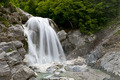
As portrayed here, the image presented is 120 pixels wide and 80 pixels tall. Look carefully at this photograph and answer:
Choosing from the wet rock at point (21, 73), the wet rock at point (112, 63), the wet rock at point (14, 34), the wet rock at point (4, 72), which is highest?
the wet rock at point (14, 34)

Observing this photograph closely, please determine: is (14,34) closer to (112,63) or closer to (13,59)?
(13,59)

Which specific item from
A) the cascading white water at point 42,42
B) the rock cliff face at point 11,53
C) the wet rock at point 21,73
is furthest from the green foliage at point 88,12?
the wet rock at point 21,73

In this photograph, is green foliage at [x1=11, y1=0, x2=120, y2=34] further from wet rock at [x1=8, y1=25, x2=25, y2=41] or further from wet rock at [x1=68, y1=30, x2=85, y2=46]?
wet rock at [x1=8, y1=25, x2=25, y2=41]

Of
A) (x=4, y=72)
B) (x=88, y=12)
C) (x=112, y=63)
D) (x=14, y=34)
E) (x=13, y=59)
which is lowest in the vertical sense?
(x=112, y=63)

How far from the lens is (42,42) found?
1861 cm

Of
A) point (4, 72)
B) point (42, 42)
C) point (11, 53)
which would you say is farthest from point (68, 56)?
point (4, 72)

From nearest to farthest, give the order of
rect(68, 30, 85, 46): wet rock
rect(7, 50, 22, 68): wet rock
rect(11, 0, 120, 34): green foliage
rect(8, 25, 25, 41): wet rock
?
rect(7, 50, 22, 68): wet rock < rect(8, 25, 25, 41): wet rock < rect(68, 30, 85, 46): wet rock < rect(11, 0, 120, 34): green foliage

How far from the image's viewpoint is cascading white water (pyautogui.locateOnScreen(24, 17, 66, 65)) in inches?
676

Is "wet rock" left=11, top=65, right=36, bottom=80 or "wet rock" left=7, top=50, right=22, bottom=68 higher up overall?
"wet rock" left=7, top=50, right=22, bottom=68

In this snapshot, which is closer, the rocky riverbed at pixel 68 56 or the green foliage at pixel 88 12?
the rocky riverbed at pixel 68 56

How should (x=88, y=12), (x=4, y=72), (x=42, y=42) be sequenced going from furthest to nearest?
(x=88, y=12) → (x=42, y=42) → (x=4, y=72)

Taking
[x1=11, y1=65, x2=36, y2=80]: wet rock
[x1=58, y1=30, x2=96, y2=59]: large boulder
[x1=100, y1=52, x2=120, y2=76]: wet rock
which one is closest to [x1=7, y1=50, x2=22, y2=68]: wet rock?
[x1=11, y1=65, x2=36, y2=80]: wet rock

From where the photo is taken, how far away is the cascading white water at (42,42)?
17.2 meters

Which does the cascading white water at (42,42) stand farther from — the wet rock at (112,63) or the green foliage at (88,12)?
the wet rock at (112,63)
